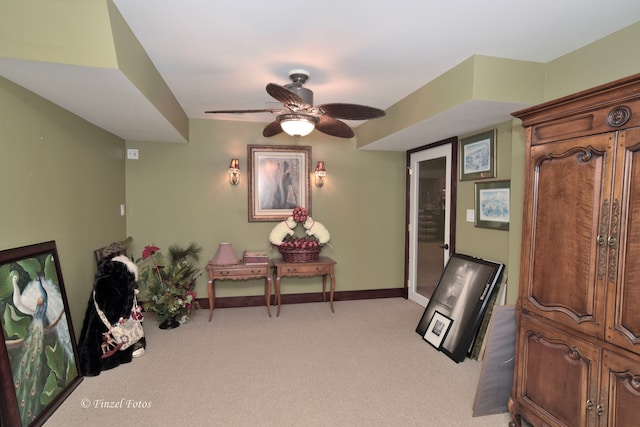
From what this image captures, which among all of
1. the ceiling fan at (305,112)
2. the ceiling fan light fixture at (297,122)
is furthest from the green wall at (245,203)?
the ceiling fan light fixture at (297,122)

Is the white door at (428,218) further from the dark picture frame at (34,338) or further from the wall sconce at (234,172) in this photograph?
the dark picture frame at (34,338)

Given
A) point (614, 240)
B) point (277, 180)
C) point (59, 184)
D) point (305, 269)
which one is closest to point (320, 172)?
point (277, 180)

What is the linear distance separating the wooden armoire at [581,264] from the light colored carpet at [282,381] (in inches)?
21.6

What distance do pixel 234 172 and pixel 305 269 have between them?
154 centimetres

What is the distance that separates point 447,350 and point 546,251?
5.18ft

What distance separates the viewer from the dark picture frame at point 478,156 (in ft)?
10.1

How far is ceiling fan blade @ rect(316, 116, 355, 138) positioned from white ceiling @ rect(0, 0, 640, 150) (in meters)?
0.38

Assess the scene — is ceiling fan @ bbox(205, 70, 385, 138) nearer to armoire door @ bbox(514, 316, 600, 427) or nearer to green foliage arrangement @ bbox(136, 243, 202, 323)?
armoire door @ bbox(514, 316, 600, 427)

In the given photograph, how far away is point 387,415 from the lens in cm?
217

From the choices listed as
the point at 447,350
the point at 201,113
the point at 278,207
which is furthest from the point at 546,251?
the point at 201,113

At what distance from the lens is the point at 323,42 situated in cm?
215

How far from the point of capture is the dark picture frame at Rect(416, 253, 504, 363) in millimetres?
2961

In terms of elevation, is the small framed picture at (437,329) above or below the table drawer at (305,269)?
below

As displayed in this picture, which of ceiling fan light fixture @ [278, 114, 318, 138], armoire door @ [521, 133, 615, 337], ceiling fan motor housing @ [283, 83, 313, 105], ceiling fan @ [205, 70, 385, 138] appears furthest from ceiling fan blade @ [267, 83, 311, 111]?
armoire door @ [521, 133, 615, 337]
